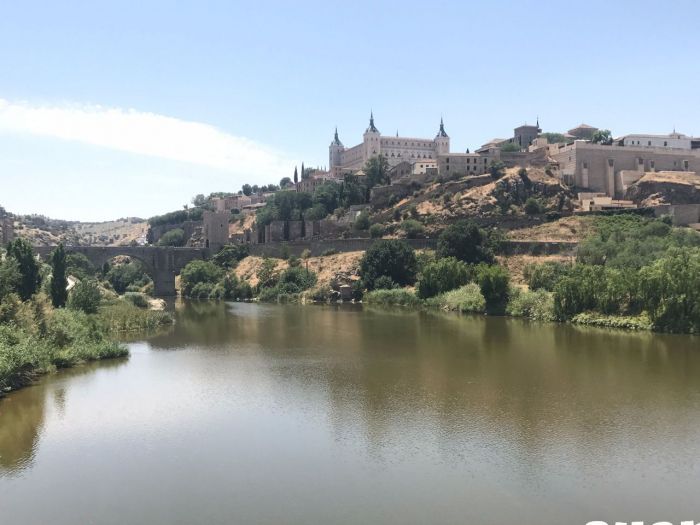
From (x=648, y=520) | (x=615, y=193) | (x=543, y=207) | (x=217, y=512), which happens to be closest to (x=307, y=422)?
(x=217, y=512)

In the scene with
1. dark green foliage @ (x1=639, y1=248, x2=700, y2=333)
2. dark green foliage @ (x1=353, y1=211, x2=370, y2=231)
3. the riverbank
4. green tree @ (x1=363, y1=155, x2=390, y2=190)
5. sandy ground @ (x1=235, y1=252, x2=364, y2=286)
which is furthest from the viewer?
green tree @ (x1=363, y1=155, x2=390, y2=190)

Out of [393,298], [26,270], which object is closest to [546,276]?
[393,298]

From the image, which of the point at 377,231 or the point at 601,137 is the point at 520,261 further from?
the point at 601,137

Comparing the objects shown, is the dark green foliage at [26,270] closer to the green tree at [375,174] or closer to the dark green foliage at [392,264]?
the dark green foliage at [392,264]

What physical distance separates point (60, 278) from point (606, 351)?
97.8 feet

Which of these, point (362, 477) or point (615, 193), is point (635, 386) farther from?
point (615, 193)

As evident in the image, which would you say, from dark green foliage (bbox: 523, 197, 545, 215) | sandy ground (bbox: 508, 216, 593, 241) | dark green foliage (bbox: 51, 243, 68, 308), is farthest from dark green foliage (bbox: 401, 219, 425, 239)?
dark green foliage (bbox: 51, 243, 68, 308)

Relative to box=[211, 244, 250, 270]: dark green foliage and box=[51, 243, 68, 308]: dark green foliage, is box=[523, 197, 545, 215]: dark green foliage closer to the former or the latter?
box=[211, 244, 250, 270]: dark green foliage

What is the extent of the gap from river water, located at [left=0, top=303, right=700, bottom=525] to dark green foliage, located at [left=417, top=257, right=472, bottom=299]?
20.8 meters

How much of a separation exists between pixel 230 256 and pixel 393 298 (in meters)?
30.0

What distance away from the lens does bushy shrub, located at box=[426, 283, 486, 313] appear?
46.3 meters

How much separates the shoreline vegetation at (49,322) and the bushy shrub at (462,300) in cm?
2007

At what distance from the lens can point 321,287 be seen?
60.7 m

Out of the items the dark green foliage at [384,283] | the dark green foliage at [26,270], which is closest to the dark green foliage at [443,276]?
the dark green foliage at [384,283]
